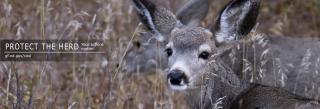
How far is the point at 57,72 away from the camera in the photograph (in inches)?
498

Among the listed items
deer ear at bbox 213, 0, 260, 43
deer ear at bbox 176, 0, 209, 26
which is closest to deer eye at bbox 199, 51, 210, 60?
deer ear at bbox 213, 0, 260, 43

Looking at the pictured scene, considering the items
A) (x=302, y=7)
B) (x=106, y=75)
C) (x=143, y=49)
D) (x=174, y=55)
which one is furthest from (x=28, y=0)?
(x=174, y=55)

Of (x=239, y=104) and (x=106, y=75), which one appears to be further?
(x=106, y=75)

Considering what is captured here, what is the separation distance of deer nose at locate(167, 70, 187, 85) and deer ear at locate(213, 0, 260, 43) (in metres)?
0.83

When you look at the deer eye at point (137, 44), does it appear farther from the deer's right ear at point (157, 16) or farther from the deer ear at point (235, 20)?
the deer ear at point (235, 20)

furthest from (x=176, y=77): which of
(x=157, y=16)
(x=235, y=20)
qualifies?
(x=157, y=16)

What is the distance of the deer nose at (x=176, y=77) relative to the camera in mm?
8820

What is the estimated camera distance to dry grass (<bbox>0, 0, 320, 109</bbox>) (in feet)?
32.0

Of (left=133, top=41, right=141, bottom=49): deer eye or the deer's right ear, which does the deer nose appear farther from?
(left=133, top=41, right=141, bottom=49): deer eye

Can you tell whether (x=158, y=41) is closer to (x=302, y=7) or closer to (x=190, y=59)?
(x=190, y=59)

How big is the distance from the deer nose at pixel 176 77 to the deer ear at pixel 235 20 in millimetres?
828

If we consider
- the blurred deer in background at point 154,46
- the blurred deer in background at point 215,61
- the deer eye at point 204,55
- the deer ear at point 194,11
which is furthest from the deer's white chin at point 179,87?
the deer ear at point 194,11

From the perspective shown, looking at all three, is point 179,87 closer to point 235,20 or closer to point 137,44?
point 235,20

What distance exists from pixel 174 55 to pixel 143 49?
4.16 meters
